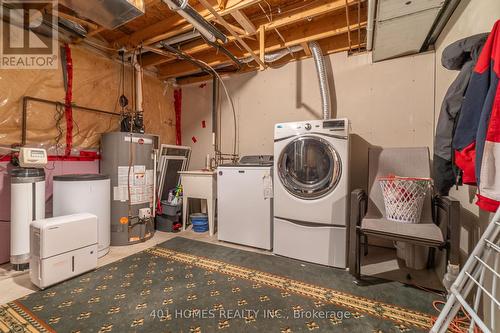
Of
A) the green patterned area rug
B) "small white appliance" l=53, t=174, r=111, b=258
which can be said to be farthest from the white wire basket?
"small white appliance" l=53, t=174, r=111, b=258

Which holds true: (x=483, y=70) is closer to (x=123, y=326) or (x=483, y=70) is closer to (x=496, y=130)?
(x=496, y=130)

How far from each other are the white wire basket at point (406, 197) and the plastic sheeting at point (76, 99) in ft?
11.1

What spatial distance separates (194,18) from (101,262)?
2463mm

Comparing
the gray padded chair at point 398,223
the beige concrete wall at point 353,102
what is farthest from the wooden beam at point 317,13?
the gray padded chair at point 398,223

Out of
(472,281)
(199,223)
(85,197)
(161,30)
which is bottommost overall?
(199,223)

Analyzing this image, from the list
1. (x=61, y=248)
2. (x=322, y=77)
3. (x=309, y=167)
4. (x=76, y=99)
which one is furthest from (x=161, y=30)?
(x=61, y=248)

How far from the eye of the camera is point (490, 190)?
A: 0.98 m

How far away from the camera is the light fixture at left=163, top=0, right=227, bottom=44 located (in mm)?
1792

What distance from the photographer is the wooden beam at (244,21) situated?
219 cm

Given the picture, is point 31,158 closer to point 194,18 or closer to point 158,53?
point 194,18

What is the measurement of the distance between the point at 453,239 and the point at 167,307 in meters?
1.98

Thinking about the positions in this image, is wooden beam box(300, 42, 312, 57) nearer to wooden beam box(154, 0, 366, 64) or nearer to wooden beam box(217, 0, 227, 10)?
wooden beam box(154, 0, 366, 64)

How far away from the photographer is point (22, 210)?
199cm

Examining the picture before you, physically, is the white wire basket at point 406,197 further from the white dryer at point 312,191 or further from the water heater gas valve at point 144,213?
the water heater gas valve at point 144,213
